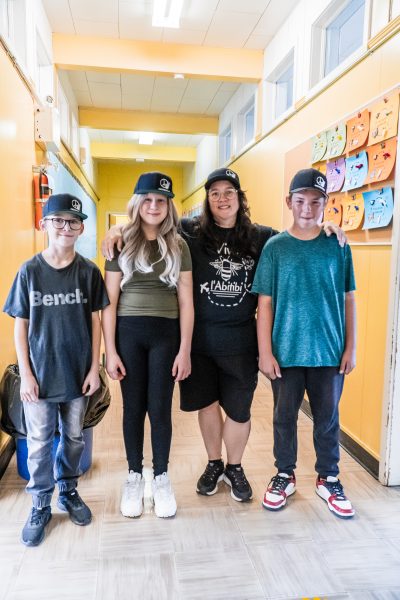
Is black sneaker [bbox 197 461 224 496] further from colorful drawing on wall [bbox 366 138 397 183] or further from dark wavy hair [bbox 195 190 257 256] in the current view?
colorful drawing on wall [bbox 366 138 397 183]

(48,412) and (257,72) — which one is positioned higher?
(257,72)

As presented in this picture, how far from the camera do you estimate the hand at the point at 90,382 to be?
1.67m

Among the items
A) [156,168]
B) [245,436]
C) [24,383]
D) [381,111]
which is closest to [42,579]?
[24,383]

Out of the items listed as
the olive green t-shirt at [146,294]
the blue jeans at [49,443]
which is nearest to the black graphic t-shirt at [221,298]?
the olive green t-shirt at [146,294]

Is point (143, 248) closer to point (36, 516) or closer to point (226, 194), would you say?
point (226, 194)

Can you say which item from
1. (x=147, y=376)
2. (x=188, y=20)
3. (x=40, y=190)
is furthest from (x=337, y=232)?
(x=188, y=20)

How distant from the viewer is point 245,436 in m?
1.93

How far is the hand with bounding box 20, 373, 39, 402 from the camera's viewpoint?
158cm

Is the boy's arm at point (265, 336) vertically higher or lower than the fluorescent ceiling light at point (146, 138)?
lower

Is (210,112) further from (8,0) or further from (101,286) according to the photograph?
(101,286)

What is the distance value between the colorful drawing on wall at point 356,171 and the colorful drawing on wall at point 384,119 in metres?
0.10

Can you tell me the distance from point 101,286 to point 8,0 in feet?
7.43

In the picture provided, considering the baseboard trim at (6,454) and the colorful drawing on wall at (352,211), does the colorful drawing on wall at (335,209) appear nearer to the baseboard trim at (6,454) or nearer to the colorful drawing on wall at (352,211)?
the colorful drawing on wall at (352,211)

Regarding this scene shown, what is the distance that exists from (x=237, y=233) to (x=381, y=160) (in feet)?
2.85
